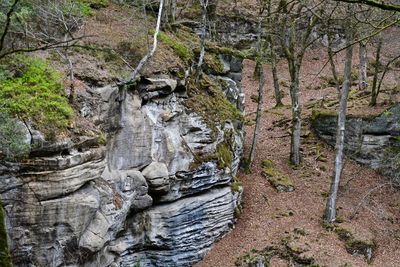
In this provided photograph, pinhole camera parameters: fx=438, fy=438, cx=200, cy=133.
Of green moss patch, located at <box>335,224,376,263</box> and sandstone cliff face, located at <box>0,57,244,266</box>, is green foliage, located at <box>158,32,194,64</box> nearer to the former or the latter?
sandstone cliff face, located at <box>0,57,244,266</box>

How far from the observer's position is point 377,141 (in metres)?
17.4

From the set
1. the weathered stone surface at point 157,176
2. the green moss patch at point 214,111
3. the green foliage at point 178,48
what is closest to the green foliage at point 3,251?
the weathered stone surface at point 157,176

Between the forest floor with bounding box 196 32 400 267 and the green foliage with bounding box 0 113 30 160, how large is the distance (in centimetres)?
671

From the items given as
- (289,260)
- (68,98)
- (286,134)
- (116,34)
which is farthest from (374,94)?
(68,98)

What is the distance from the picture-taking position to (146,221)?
12.3m

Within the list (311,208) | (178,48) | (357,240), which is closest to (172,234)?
(311,208)

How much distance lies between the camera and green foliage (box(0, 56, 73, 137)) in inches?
371

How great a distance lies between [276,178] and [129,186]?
6.92 metres

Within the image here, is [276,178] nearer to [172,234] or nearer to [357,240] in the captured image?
[357,240]

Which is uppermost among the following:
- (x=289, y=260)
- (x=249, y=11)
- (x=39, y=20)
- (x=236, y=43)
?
(x=249, y=11)

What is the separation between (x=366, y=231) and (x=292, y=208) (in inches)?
97.5

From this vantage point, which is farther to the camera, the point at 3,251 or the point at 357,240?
the point at 357,240

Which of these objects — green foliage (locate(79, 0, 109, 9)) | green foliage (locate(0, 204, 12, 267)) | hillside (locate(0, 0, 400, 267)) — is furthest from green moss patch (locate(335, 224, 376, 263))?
green foliage (locate(79, 0, 109, 9))

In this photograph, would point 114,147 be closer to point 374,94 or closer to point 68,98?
point 68,98
